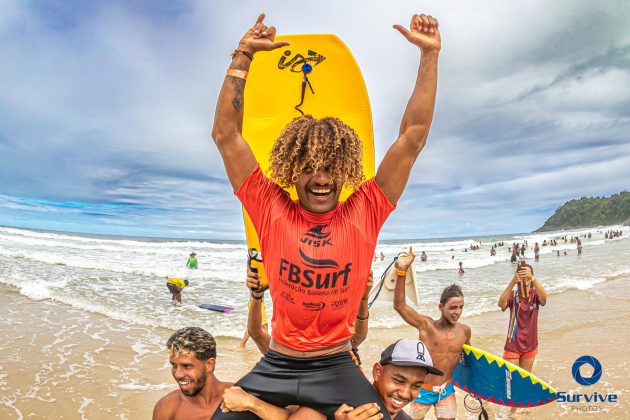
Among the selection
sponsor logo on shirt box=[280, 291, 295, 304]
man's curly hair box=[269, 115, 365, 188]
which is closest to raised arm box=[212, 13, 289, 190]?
man's curly hair box=[269, 115, 365, 188]

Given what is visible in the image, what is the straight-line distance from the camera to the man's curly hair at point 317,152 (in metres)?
1.98

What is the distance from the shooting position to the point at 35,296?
12305 millimetres

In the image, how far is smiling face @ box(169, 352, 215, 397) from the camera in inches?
120

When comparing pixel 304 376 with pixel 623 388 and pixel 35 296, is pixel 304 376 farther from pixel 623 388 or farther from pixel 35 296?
pixel 35 296

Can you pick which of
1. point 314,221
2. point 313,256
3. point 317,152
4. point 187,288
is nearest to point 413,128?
point 317,152

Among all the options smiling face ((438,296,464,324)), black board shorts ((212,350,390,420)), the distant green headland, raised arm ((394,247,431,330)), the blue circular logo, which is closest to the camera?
black board shorts ((212,350,390,420))

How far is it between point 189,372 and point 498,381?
3685 millimetres

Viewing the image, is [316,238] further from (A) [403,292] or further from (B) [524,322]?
(B) [524,322]

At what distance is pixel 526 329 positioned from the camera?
5848 mm

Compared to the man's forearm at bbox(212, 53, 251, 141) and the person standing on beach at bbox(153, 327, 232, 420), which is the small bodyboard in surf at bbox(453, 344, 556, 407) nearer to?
the person standing on beach at bbox(153, 327, 232, 420)

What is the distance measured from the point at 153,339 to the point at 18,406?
3666mm

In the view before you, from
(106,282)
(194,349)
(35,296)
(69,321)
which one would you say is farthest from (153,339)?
(106,282)

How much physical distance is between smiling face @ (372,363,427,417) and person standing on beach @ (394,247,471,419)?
2.00 metres

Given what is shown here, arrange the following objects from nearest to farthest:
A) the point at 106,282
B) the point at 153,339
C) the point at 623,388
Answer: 1. the point at 623,388
2. the point at 153,339
3. the point at 106,282
